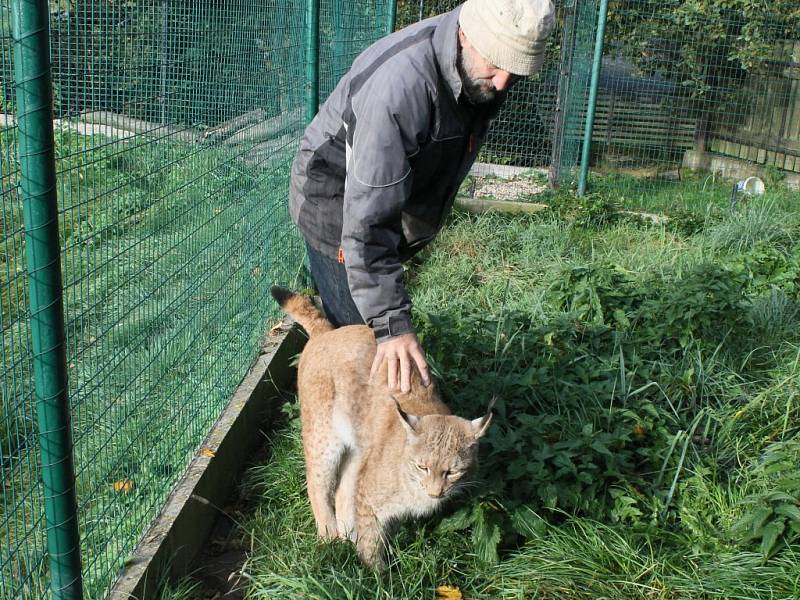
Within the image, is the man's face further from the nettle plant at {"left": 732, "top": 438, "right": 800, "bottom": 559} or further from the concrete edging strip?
the concrete edging strip

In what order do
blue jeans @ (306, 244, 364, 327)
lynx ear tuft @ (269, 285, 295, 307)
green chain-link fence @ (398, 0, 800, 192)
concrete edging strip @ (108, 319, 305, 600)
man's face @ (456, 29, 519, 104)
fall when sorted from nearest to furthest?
man's face @ (456, 29, 519, 104), concrete edging strip @ (108, 319, 305, 600), blue jeans @ (306, 244, 364, 327), lynx ear tuft @ (269, 285, 295, 307), green chain-link fence @ (398, 0, 800, 192)

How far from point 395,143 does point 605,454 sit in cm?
187

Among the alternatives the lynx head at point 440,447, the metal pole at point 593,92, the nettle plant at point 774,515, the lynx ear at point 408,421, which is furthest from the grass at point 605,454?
the metal pole at point 593,92

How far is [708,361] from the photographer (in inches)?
205

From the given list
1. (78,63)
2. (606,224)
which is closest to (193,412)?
(78,63)

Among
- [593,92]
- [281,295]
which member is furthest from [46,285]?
[593,92]

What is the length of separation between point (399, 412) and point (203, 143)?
1782 mm

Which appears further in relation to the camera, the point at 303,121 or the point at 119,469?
the point at 303,121

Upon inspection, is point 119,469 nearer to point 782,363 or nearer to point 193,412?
point 193,412

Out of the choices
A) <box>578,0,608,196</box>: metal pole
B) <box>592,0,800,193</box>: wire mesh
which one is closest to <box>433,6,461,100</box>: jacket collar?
<box>578,0,608,196</box>: metal pole

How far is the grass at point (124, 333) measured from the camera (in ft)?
9.71

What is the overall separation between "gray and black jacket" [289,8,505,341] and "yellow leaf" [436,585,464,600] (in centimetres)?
122

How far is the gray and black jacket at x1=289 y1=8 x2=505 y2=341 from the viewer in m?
3.26

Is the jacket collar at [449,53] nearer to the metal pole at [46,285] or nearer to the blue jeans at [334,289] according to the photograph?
the blue jeans at [334,289]
